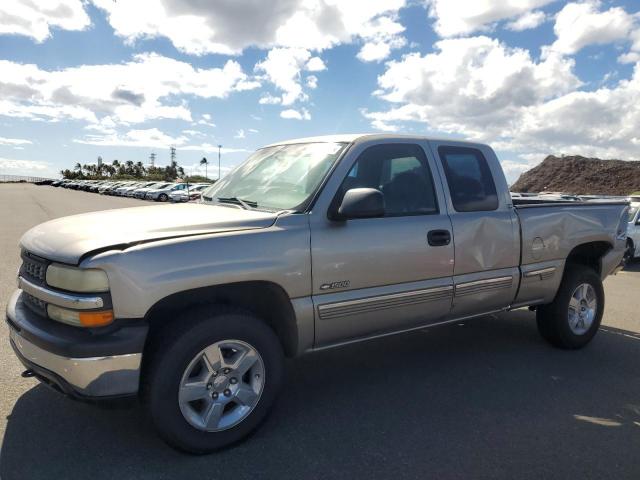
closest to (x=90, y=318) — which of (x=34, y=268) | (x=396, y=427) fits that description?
(x=34, y=268)

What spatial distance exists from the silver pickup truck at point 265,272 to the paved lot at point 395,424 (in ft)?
1.20

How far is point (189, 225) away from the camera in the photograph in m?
3.14

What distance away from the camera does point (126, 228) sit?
314 cm

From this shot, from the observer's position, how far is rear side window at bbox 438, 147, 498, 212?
428 cm

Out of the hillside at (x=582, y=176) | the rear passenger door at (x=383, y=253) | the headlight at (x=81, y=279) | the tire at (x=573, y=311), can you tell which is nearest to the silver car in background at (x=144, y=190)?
the hillside at (x=582, y=176)

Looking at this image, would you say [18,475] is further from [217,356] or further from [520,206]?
[520,206]

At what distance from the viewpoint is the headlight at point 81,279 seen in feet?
9.08

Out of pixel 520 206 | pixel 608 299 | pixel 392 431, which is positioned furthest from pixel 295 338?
pixel 608 299

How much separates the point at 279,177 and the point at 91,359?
187 cm

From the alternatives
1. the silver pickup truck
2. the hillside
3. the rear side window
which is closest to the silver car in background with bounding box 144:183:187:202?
the hillside

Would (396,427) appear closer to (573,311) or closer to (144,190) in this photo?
(573,311)

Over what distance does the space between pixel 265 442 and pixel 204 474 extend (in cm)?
47

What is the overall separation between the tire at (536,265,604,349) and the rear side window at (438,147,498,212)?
1322 mm

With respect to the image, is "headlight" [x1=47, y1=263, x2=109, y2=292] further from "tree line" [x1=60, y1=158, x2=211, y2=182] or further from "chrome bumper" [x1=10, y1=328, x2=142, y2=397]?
"tree line" [x1=60, y1=158, x2=211, y2=182]
